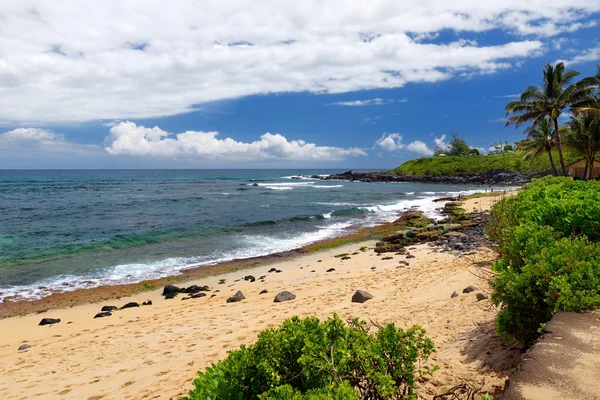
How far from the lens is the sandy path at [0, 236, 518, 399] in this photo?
18.9 feet

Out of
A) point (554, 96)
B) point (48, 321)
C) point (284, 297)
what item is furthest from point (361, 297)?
point (554, 96)

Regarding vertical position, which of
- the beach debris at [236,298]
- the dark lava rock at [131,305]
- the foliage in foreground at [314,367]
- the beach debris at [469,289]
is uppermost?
the foliage in foreground at [314,367]

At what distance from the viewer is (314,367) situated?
3045mm

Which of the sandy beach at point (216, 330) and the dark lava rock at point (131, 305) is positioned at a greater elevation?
the sandy beach at point (216, 330)

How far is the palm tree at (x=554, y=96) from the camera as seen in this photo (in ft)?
90.8

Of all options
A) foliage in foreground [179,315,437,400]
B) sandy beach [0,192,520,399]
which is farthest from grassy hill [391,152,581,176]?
foliage in foreground [179,315,437,400]

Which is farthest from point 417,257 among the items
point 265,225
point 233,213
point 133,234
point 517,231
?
point 233,213

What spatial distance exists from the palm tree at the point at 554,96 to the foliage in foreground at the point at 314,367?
3132cm

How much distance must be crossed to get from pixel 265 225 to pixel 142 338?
20.0 meters

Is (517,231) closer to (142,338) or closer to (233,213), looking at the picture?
(142,338)

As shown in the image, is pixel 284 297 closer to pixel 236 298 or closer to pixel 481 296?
pixel 236 298

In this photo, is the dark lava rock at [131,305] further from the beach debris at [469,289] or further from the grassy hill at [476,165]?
the grassy hill at [476,165]

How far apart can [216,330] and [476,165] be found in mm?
89090

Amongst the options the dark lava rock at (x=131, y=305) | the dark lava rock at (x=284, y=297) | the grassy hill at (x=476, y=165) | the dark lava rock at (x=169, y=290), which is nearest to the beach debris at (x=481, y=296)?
the dark lava rock at (x=284, y=297)
